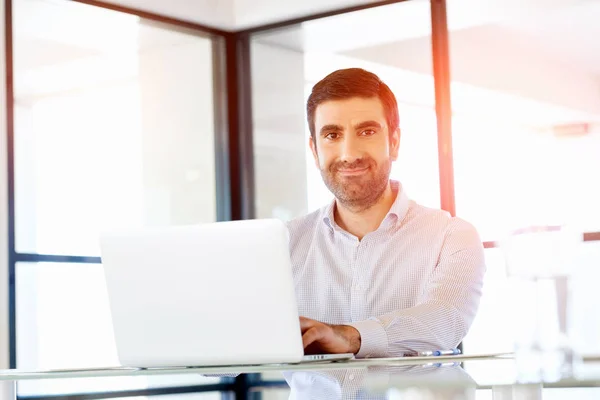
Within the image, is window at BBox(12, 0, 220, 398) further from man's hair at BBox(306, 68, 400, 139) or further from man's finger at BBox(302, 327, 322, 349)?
man's finger at BBox(302, 327, 322, 349)

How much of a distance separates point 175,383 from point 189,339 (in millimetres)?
3243

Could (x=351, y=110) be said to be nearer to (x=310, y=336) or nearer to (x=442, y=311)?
(x=442, y=311)

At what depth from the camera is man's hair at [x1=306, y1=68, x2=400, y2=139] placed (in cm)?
336

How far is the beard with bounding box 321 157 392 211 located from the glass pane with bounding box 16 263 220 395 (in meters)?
1.74

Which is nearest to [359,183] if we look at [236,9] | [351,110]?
[351,110]

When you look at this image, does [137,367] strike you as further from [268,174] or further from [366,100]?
[268,174]

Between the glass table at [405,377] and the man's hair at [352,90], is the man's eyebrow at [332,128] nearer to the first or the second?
the man's hair at [352,90]

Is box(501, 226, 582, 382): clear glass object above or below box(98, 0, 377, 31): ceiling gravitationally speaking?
A: below

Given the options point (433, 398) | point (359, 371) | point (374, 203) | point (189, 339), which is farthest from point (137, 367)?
point (374, 203)

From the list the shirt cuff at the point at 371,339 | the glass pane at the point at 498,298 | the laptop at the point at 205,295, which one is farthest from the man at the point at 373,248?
A: the glass pane at the point at 498,298

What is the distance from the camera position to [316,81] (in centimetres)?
537

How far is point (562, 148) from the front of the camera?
4.61m

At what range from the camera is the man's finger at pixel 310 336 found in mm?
2041

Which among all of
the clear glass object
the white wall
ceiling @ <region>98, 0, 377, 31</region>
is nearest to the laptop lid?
the clear glass object
